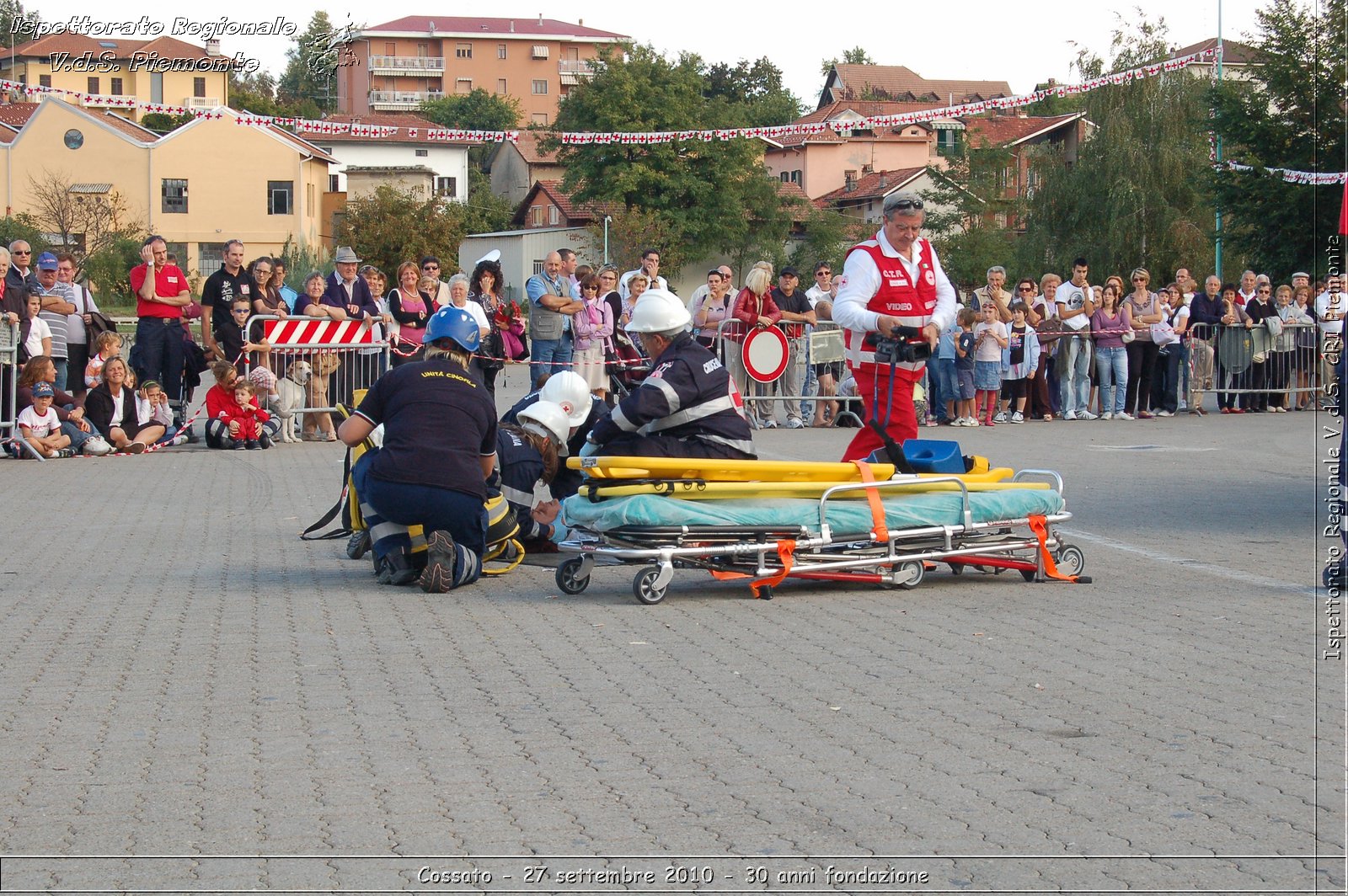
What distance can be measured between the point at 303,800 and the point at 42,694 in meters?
2.09

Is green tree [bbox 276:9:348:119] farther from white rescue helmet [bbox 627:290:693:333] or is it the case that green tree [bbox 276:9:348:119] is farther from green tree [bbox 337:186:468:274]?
white rescue helmet [bbox 627:290:693:333]

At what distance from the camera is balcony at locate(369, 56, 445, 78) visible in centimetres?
14225

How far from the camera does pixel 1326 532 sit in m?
10.4

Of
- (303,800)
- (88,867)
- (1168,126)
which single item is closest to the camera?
(88,867)

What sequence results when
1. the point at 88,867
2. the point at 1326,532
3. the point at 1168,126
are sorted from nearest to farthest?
the point at 88,867 < the point at 1326,532 < the point at 1168,126

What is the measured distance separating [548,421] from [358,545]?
151 cm

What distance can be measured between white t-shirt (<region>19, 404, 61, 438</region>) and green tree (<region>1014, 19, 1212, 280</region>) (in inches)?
1749

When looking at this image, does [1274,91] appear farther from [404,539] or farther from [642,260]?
[404,539]

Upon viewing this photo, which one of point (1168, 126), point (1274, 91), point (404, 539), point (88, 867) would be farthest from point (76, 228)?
point (88, 867)

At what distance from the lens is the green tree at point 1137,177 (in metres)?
55.1

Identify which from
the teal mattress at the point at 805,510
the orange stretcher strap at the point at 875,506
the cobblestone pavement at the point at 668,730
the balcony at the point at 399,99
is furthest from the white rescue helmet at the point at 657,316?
the balcony at the point at 399,99

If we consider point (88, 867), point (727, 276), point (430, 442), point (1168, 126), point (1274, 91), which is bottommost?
point (88, 867)

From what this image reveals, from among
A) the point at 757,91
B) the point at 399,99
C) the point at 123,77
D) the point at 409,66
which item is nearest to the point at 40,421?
the point at 123,77

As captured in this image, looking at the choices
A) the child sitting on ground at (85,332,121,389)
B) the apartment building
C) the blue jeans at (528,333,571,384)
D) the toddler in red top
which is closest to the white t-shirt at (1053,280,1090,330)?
the blue jeans at (528,333,571,384)
